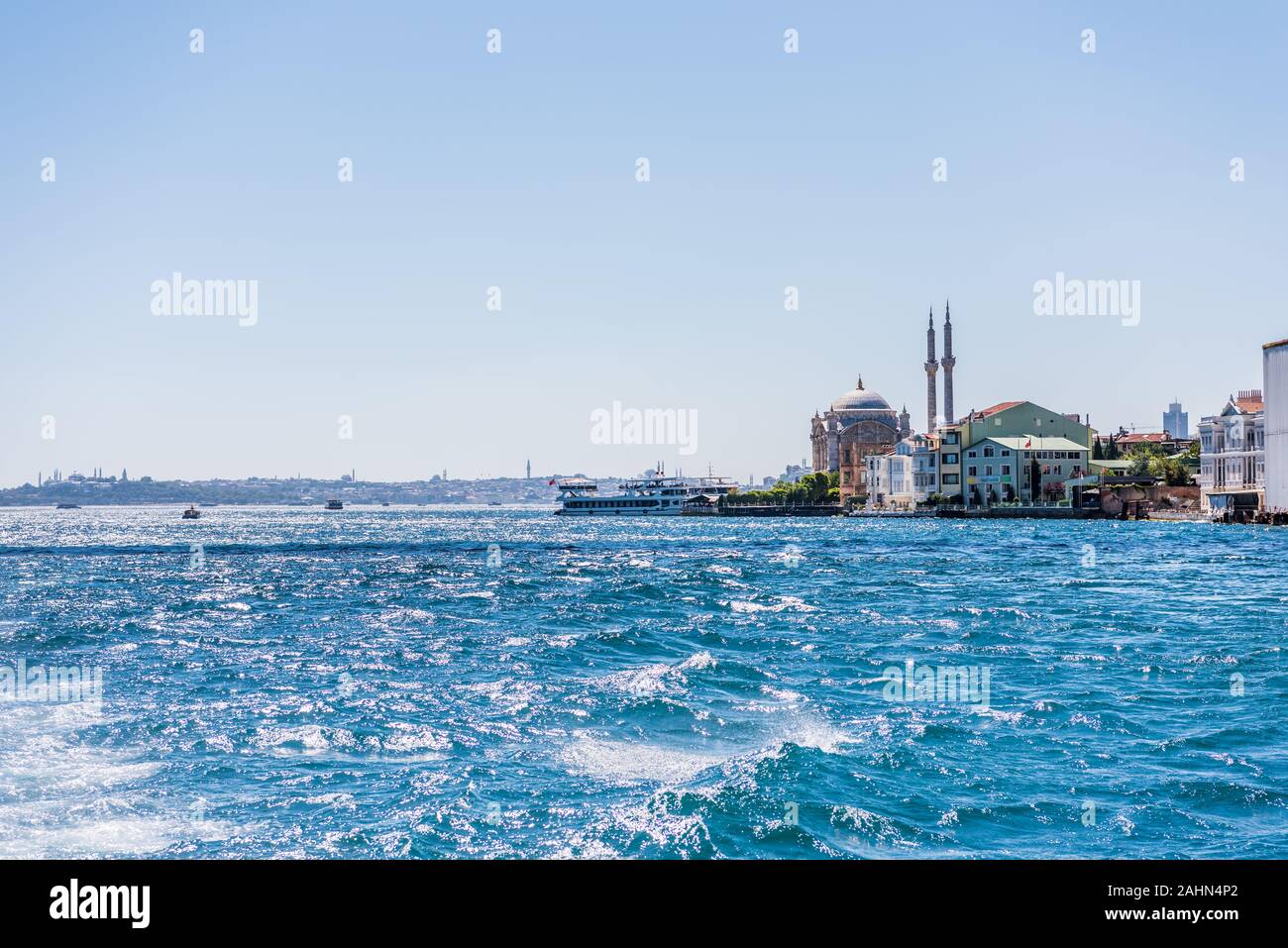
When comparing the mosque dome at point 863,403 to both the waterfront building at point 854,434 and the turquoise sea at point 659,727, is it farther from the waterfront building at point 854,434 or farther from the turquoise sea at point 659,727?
the turquoise sea at point 659,727

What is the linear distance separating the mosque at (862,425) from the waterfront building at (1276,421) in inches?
2241

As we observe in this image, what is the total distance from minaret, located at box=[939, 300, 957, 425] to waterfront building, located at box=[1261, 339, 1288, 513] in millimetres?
56571

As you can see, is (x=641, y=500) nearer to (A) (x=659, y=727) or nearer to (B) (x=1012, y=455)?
(B) (x=1012, y=455)

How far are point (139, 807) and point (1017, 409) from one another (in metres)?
121

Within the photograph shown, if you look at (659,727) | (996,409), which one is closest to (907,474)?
(996,409)

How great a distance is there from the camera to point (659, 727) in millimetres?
16188

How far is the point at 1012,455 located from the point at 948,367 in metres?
28.9

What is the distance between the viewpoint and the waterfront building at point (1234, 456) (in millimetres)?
91875

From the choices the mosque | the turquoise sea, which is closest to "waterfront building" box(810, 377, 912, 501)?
the mosque

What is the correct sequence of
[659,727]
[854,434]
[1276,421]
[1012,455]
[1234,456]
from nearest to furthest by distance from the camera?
[659,727]
[1276,421]
[1234,456]
[1012,455]
[854,434]

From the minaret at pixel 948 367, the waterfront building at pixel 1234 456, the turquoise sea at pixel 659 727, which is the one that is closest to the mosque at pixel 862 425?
the minaret at pixel 948 367

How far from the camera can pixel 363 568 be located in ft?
179
